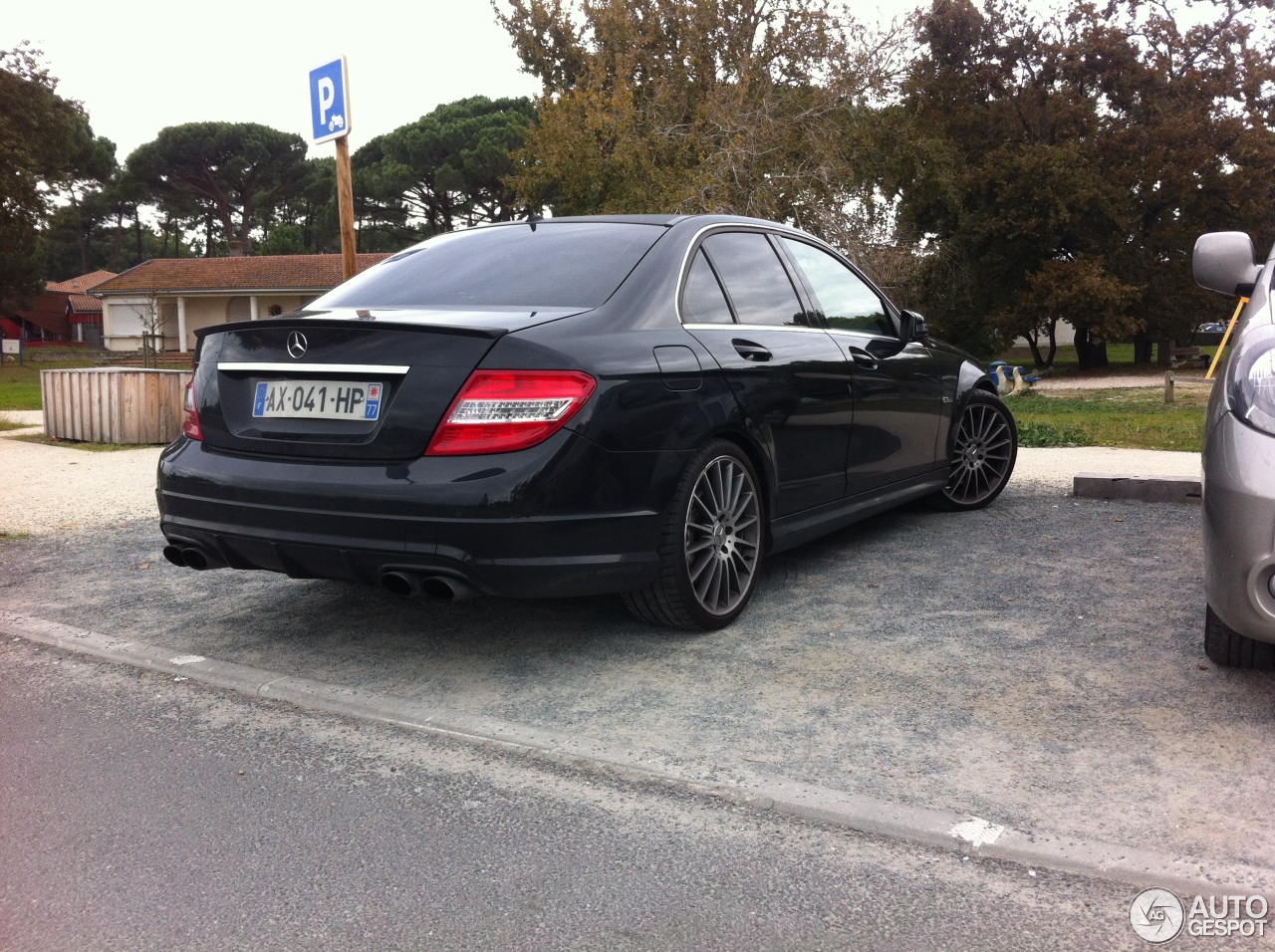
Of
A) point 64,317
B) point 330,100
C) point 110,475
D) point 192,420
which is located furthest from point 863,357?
point 64,317

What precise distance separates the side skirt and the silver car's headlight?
1.76m

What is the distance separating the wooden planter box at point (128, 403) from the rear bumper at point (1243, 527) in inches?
397

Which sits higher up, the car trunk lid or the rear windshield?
the rear windshield

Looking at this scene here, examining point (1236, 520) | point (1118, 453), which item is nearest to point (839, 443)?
point (1236, 520)

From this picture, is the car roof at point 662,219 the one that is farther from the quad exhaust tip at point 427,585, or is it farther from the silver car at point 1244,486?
the silver car at point 1244,486

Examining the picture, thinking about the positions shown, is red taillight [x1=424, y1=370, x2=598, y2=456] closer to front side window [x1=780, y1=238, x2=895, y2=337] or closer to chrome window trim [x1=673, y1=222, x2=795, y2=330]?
chrome window trim [x1=673, y1=222, x2=795, y2=330]

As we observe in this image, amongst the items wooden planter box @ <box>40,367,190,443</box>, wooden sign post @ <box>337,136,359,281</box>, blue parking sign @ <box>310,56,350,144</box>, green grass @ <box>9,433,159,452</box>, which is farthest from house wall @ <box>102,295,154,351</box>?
blue parking sign @ <box>310,56,350,144</box>

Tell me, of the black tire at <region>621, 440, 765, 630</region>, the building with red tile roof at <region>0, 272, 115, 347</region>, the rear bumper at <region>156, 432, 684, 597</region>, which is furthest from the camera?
the building with red tile roof at <region>0, 272, 115, 347</region>

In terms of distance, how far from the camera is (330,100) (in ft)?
22.9

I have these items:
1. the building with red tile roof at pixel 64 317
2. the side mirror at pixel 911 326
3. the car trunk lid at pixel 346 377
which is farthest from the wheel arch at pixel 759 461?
the building with red tile roof at pixel 64 317

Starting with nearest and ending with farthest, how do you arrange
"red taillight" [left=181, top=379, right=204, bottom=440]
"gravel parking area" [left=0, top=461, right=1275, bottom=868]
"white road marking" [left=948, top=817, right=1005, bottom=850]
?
"white road marking" [left=948, top=817, right=1005, bottom=850] < "gravel parking area" [left=0, top=461, right=1275, bottom=868] < "red taillight" [left=181, top=379, right=204, bottom=440]

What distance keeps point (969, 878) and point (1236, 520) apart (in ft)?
4.27

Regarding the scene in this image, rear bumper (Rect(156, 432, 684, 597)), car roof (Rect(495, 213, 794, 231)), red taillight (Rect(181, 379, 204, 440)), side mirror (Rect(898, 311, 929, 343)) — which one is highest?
car roof (Rect(495, 213, 794, 231))

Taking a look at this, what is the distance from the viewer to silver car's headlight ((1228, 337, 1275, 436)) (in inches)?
122
